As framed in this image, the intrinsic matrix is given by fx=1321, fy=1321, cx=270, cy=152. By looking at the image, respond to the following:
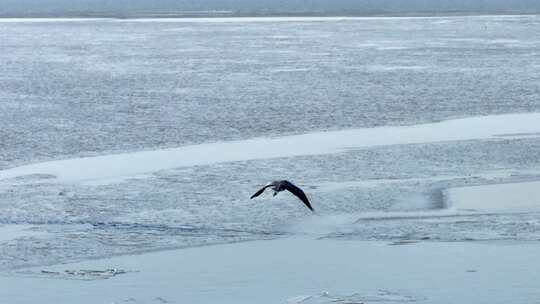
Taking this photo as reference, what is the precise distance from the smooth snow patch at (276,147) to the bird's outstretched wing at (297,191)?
2157mm

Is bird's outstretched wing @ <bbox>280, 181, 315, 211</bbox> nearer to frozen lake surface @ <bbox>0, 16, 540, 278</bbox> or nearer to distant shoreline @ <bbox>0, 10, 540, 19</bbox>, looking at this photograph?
frozen lake surface @ <bbox>0, 16, 540, 278</bbox>

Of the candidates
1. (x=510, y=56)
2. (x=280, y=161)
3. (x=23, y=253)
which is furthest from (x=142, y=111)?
(x=510, y=56)

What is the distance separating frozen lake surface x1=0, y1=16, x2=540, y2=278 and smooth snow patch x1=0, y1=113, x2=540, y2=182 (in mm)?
32

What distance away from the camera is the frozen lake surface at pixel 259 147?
28.2ft

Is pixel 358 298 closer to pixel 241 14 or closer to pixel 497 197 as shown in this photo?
pixel 497 197

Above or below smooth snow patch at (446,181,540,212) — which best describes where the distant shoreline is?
above

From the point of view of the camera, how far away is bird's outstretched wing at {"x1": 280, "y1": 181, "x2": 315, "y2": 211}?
8617 mm

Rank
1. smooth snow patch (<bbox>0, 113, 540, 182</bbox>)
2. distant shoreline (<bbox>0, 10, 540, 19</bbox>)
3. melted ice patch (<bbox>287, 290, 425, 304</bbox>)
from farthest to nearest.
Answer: distant shoreline (<bbox>0, 10, 540, 19</bbox>)
smooth snow patch (<bbox>0, 113, 540, 182</bbox>)
melted ice patch (<bbox>287, 290, 425, 304</bbox>)

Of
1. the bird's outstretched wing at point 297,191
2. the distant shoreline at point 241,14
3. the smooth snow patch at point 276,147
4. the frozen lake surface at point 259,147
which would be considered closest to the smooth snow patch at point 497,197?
the frozen lake surface at point 259,147

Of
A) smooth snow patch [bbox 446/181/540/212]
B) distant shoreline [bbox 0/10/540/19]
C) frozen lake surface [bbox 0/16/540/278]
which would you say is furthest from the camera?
distant shoreline [bbox 0/10/540/19]

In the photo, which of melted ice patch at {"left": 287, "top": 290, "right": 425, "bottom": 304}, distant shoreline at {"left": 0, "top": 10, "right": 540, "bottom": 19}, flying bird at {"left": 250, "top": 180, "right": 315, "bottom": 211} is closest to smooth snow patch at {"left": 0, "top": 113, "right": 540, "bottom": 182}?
flying bird at {"left": 250, "top": 180, "right": 315, "bottom": 211}

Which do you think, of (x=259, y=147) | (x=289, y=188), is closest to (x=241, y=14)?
(x=259, y=147)

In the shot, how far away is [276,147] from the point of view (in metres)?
12.1

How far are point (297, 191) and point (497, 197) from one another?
1.68 meters
